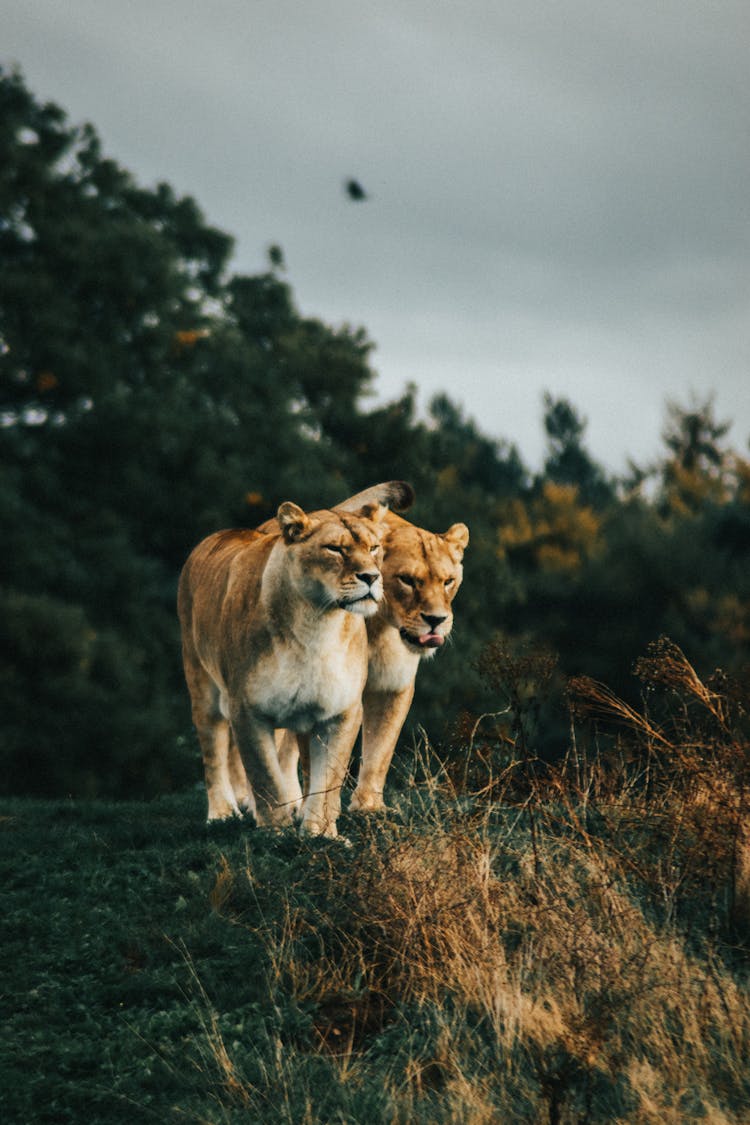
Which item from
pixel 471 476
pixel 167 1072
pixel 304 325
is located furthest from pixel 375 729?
pixel 471 476

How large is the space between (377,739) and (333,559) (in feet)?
4.40

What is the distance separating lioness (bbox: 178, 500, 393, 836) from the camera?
20.8 feet

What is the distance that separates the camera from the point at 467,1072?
181 inches

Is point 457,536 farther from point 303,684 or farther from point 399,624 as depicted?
point 303,684


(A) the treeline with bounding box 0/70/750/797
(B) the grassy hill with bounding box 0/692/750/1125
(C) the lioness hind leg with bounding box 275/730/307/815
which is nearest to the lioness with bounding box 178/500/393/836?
(B) the grassy hill with bounding box 0/692/750/1125

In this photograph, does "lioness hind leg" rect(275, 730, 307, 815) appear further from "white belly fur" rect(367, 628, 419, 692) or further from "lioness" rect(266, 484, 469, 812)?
"white belly fur" rect(367, 628, 419, 692)

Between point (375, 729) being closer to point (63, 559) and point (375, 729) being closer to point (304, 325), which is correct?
point (63, 559)

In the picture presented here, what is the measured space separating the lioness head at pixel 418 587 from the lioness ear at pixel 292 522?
1.74 feet

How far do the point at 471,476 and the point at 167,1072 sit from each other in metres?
42.4

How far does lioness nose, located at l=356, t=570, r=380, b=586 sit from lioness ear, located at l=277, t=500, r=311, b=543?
438 millimetres

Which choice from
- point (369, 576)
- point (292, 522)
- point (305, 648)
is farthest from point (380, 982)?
point (292, 522)

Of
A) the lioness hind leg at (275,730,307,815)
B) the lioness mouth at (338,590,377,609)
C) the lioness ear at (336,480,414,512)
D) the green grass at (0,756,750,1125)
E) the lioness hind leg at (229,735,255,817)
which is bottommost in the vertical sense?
the green grass at (0,756,750,1125)

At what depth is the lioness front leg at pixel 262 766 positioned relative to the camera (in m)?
6.56

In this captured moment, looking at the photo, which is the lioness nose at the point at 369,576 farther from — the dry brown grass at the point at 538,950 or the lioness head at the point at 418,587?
the dry brown grass at the point at 538,950
